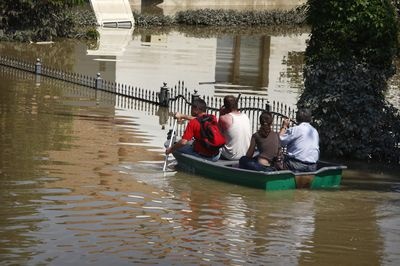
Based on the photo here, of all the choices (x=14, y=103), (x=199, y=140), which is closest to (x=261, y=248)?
(x=199, y=140)

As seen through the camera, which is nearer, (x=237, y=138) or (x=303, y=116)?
(x=303, y=116)

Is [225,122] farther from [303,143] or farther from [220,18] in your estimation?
[220,18]

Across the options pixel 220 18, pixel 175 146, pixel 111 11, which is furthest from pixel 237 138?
pixel 220 18

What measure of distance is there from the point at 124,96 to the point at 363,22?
35.9ft

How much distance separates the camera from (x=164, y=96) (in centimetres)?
2839

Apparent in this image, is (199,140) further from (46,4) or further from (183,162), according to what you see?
(46,4)

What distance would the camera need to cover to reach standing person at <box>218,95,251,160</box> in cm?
1809

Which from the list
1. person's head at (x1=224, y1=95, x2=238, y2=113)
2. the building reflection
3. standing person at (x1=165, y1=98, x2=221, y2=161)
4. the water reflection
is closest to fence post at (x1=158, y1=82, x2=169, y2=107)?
the building reflection

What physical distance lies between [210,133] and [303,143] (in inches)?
70.5

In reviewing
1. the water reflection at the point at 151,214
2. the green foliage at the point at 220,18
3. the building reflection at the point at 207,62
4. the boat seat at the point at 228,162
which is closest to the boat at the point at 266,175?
the boat seat at the point at 228,162

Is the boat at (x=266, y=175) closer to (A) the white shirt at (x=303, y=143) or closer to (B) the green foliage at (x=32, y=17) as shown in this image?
(A) the white shirt at (x=303, y=143)

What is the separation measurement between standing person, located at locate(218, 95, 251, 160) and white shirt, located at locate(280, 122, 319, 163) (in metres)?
0.88

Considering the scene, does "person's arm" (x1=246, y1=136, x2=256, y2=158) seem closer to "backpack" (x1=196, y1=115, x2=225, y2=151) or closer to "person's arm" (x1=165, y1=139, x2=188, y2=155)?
"backpack" (x1=196, y1=115, x2=225, y2=151)

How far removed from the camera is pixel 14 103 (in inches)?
1065
